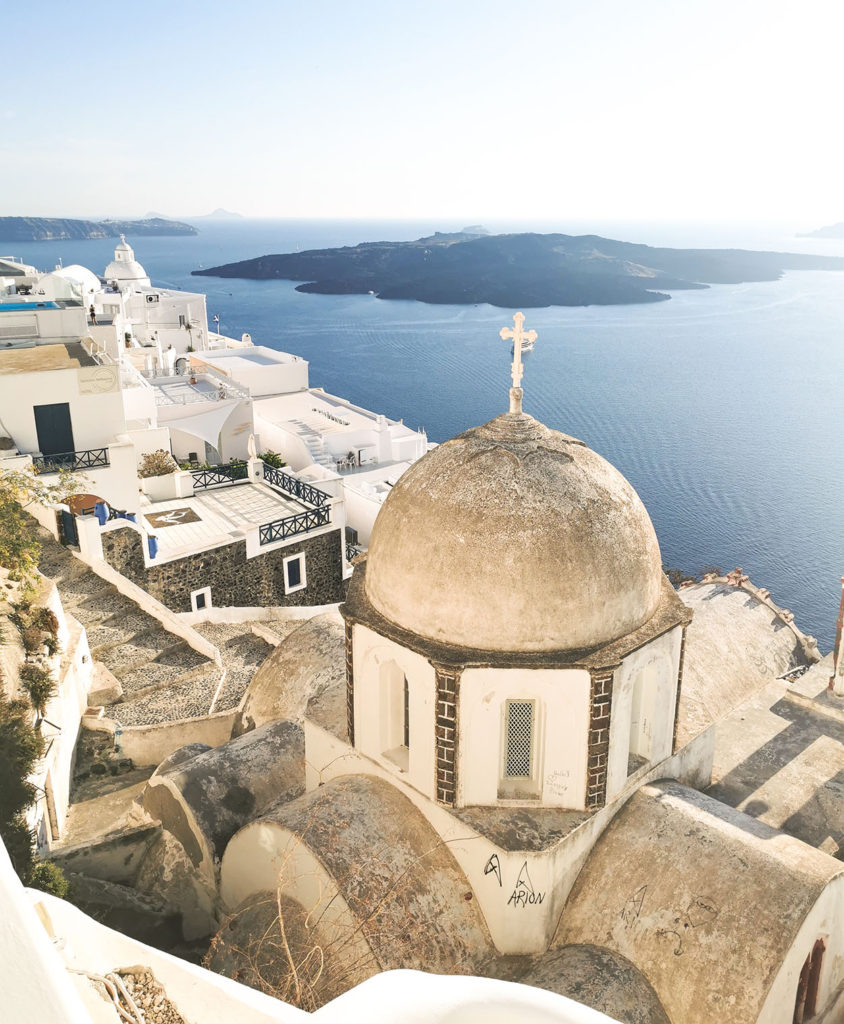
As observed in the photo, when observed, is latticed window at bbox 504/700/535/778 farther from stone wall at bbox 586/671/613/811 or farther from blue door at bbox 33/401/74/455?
blue door at bbox 33/401/74/455

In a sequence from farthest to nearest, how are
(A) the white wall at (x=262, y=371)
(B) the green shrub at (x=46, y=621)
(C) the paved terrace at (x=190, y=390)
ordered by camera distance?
1. (A) the white wall at (x=262, y=371)
2. (C) the paved terrace at (x=190, y=390)
3. (B) the green shrub at (x=46, y=621)

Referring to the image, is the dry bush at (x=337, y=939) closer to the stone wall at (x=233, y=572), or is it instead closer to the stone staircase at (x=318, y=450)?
the stone wall at (x=233, y=572)

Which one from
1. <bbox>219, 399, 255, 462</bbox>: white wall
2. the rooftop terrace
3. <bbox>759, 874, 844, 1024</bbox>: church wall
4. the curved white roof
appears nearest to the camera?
<bbox>759, 874, 844, 1024</bbox>: church wall

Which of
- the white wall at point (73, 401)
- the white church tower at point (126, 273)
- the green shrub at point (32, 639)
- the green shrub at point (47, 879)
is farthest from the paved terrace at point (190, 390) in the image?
the green shrub at point (47, 879)

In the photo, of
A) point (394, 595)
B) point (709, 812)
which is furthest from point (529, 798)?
point (394, 595)

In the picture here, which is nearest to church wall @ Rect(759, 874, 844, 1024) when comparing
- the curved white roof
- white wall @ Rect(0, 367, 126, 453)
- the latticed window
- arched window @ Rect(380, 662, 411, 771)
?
the latticed window

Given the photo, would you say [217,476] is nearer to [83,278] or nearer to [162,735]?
[162,735]
